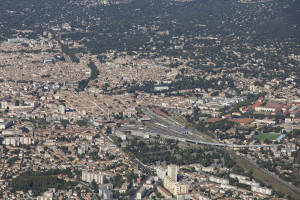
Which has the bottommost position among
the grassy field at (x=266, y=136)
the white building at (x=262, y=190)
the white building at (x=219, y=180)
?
the white building at (x=262, y=190)

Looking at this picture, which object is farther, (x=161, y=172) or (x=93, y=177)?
(x=161, y=172)

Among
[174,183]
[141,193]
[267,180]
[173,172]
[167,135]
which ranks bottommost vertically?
[141,193]

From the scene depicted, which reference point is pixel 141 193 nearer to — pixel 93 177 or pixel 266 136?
pixel 93 177

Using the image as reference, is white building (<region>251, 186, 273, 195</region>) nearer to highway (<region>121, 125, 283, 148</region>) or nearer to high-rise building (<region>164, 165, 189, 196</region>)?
high-rise building (<region>164, 165, 189, 196</region>)

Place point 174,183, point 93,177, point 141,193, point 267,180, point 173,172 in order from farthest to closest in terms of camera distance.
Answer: point 267,180 → point 93,177 → point 173,172 → point 174,183 → point 141,193

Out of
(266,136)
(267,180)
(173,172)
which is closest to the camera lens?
(173,172)

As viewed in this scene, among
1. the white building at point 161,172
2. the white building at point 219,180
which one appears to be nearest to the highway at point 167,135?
the white building at point 219,180

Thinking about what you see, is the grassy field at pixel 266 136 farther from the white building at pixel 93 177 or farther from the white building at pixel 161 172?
the white building at pixel 93 177

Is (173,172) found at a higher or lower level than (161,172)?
higher

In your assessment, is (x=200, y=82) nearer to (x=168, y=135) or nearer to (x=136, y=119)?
(x=136, y=119)

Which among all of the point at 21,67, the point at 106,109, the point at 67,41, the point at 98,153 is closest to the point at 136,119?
the point at 106,109

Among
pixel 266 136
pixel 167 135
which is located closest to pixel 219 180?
pixel 167 135
